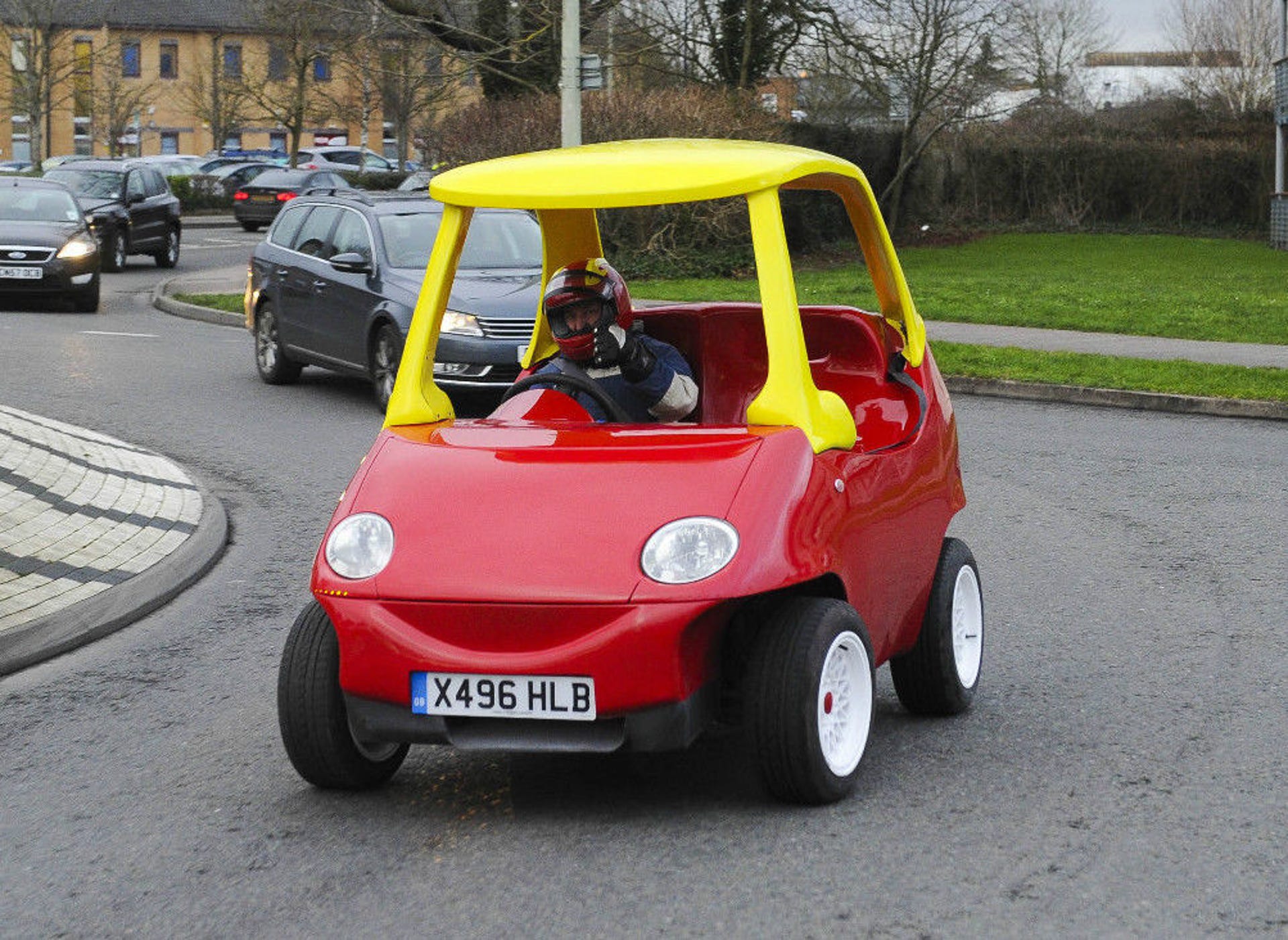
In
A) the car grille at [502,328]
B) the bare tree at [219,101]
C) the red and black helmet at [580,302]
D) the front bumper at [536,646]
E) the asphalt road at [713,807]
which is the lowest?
the asphalt road at [713,807]

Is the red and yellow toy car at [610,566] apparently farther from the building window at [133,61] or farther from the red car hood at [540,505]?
the building window at [133,61]

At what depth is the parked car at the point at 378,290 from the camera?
13.8m

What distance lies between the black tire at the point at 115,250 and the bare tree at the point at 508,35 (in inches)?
270

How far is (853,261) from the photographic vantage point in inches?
1395

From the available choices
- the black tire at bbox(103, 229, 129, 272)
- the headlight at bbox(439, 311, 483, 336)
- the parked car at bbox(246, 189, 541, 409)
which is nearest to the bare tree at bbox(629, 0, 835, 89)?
the black tire at bbox(103, 229, 129, 272)

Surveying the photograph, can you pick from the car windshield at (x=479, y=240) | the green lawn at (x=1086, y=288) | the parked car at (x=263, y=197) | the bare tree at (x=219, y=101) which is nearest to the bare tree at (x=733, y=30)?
the green lawn at (x=1086, y=288)

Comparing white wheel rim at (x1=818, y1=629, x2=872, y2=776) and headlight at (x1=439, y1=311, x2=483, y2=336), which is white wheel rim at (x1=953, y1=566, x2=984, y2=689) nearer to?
white wheel rim at (x1=818, y1=629, x2=872, y2=776)

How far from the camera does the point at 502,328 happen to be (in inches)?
544

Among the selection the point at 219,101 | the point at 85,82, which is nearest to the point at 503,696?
the point at 85,82

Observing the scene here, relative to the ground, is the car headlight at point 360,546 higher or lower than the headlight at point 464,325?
lower

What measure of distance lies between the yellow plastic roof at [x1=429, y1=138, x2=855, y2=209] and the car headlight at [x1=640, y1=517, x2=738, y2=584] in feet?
2.91

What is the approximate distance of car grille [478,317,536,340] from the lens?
1381 centimetres

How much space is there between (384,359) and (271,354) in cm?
213

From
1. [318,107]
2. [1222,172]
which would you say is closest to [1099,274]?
[1222,172]
